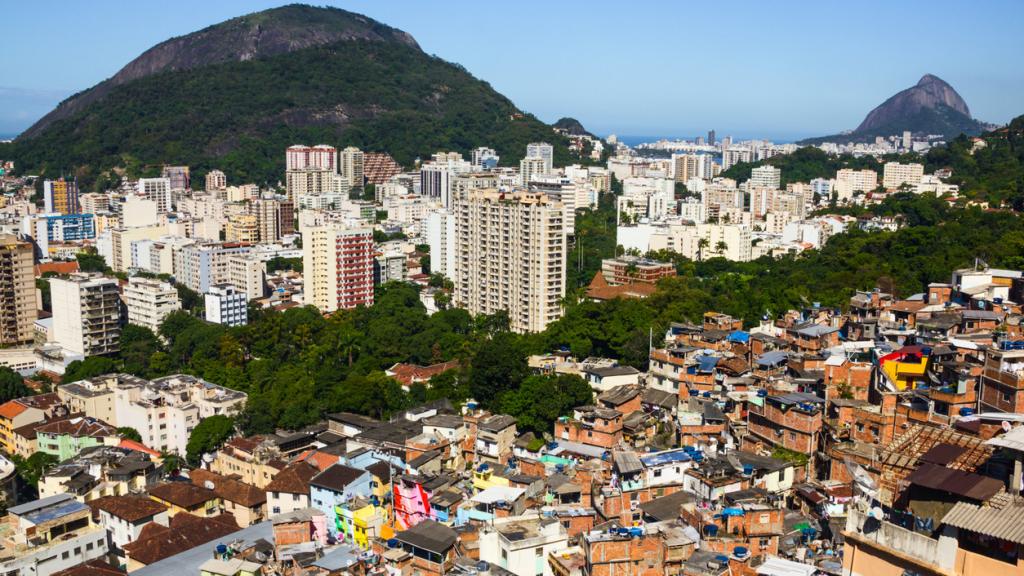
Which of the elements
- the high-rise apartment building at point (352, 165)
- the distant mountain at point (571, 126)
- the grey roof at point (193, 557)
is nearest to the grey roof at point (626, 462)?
the grey roof at point (193, 557)

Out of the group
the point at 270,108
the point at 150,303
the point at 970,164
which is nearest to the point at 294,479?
the point at 150,303

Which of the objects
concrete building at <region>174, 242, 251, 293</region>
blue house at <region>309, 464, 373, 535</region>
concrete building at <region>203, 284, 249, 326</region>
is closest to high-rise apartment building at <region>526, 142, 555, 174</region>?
Result: concrete building at <region>174, 242, 251, 293</region>

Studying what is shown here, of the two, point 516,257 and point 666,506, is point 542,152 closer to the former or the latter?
point 516,257

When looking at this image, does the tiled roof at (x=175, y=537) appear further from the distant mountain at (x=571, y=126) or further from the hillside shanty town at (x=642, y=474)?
the distant mountain at (x=571, y=126)

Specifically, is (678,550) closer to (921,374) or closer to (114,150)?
(921,374)

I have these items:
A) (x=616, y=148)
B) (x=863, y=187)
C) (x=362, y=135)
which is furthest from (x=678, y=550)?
(x=616, y=148)
